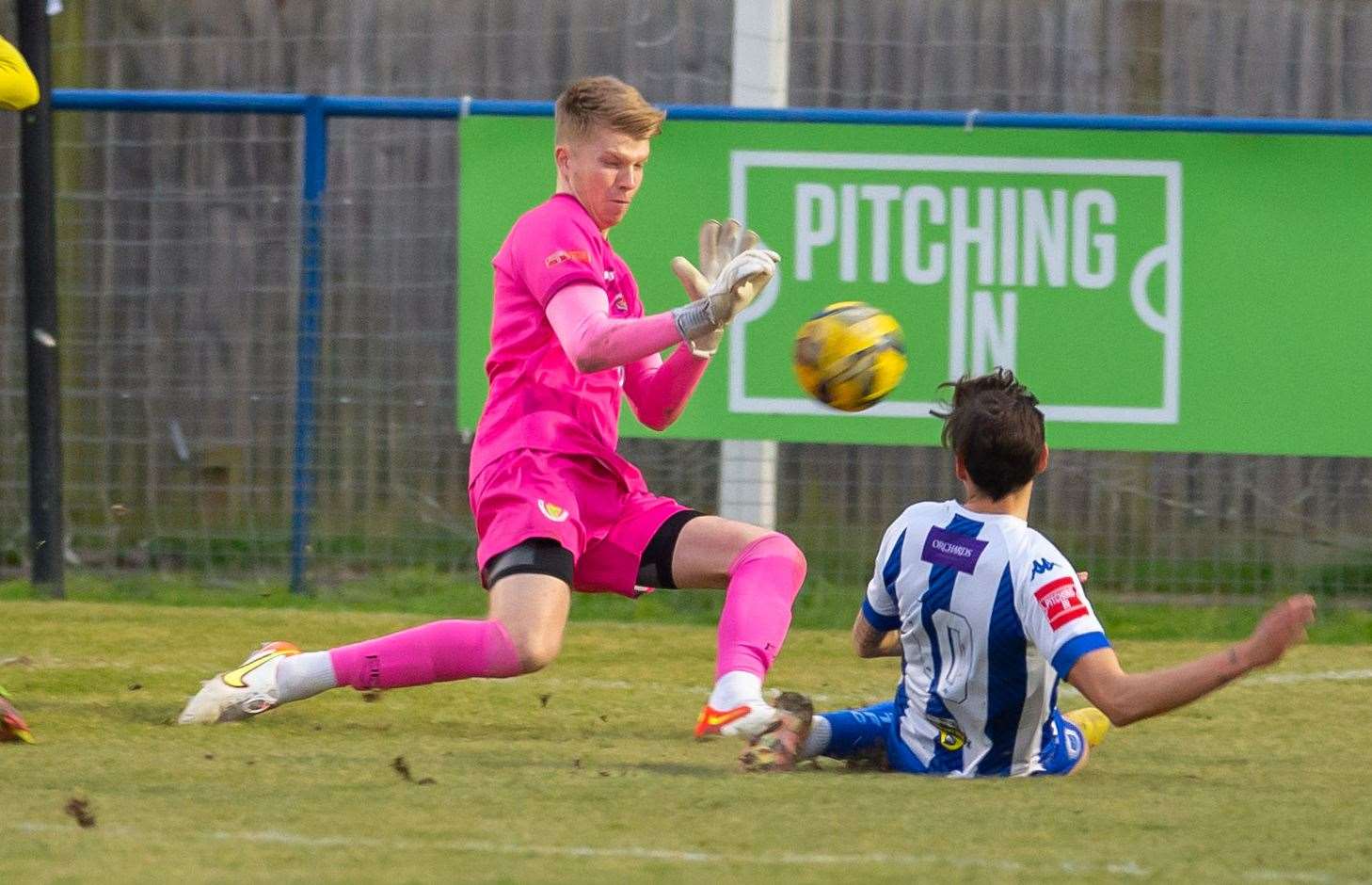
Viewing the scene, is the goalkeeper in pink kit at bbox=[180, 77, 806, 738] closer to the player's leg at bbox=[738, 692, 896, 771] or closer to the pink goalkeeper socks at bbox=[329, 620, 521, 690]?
the pink goalkeeper socks at bbox=[329, 620, 521, 690]

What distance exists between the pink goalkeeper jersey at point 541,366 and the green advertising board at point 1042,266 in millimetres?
2341

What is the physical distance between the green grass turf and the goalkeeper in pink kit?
203mm

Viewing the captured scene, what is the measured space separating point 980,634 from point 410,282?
4.66 meters

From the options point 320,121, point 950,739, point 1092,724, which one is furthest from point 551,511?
point 320,121

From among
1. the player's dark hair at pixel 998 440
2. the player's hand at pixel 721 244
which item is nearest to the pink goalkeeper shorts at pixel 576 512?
the player's hand at pixel 721 244

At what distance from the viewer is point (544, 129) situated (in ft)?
23.8

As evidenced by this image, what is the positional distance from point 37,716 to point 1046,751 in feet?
8.29

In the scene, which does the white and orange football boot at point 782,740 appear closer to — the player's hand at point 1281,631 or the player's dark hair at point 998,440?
the player's dark hair at point 998,440

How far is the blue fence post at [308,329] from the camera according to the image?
7645 millimetres

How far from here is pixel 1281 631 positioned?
12.2 feet

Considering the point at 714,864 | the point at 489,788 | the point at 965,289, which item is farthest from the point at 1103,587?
the point at 714,864

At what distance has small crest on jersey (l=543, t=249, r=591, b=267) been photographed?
15.0ft

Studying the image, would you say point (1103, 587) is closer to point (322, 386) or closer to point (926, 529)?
point (322, 386)

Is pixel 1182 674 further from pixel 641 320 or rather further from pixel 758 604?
pixel 641 320
